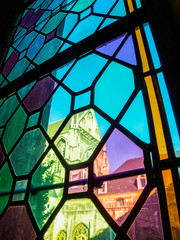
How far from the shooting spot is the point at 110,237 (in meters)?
0.58

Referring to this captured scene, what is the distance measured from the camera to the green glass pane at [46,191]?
2.55 ft

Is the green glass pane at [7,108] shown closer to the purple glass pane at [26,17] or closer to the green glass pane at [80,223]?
the green glass pane at [80,223]

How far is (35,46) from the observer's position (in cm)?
166

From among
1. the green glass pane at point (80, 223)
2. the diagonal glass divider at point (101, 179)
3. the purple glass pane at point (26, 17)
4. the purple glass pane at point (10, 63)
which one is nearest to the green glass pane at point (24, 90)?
the purple glass pane at point (10, 63)

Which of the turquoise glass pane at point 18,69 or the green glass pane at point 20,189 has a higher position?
the turquoise glass pane at point 18,69

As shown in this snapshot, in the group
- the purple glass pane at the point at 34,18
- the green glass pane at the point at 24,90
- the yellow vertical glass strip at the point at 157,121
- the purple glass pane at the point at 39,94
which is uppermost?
the purple glass pane at the point at 34,18

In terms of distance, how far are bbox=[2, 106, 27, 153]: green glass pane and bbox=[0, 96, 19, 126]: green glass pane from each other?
9 centimetres

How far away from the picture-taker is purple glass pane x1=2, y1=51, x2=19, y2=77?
5.89 ft

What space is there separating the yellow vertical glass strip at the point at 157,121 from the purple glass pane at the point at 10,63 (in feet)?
4.91

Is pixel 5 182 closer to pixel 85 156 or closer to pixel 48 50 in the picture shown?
pixel 85 156

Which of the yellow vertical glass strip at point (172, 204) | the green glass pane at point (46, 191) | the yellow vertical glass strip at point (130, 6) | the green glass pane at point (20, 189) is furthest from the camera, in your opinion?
the yellow vertical glass strip at point (130, 6)

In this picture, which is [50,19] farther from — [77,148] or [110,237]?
[110,237]

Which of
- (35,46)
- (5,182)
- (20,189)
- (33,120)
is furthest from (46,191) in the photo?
(35,46)

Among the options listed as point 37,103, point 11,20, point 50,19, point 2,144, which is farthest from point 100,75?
point 11,20
